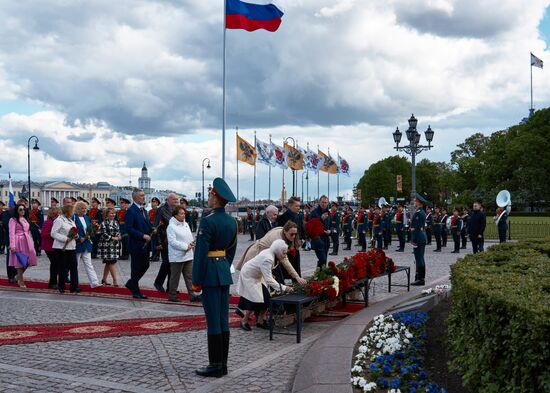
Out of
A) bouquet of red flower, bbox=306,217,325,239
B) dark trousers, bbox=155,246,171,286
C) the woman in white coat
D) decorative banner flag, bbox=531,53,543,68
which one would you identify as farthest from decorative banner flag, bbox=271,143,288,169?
decorative banner flag, bbox=531,53,543,68

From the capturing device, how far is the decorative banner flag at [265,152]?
142 feet

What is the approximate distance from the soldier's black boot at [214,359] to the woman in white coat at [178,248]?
470 cm

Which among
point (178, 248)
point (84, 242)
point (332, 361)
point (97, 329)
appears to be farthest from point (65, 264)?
point (332, 361)

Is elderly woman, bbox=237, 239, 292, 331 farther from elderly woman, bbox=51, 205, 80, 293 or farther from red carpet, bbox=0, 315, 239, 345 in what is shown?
elderly woman, bbox=51, 205, 80, 293

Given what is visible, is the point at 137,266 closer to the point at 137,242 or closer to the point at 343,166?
the point at 137,242

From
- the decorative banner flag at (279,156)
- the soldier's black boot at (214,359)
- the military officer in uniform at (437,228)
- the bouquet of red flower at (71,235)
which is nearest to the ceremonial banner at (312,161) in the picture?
the decorative banner flag at (279,156)

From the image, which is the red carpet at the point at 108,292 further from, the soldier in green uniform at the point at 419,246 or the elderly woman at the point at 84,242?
the soldier in green uniform at the point at 419,246

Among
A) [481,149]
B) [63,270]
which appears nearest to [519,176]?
[481,149]

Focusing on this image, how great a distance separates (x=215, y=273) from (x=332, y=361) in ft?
4.93

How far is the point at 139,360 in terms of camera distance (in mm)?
6965

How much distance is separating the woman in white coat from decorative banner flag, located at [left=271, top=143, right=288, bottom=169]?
3514 centimetres

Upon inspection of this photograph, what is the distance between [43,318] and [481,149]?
276 feet

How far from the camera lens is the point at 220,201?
6441mm

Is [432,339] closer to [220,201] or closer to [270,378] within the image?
[270,378]
